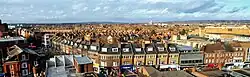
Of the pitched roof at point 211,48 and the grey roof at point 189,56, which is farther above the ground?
the pitched roof at point 211,48

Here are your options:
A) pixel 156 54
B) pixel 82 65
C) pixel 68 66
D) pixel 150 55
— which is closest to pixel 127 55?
pixel 150 55

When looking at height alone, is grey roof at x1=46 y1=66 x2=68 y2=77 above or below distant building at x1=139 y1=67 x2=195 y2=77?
below

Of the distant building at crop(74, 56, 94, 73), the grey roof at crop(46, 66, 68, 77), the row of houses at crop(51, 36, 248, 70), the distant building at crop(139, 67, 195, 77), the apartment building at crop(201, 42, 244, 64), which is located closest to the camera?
the distant building at crop(139, 67, 195, 77)

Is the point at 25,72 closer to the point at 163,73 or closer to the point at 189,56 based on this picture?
the point at 163,73

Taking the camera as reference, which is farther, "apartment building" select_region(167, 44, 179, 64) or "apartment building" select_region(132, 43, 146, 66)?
"apartment building" select_region(167, 44, 179, 64)

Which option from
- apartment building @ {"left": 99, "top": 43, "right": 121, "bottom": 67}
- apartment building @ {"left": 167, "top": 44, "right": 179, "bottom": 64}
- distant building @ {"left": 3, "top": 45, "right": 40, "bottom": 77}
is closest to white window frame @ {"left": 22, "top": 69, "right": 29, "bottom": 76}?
distant building @ {"left": 3, "top": 45, "right": 40, "bottom": 77}

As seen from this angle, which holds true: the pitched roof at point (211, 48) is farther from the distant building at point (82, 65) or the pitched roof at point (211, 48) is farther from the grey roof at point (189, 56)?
the distant building at point (82, 65)

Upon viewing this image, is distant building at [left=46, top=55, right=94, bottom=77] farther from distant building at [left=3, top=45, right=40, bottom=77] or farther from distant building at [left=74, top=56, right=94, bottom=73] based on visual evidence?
distant building at [left=3, top=45, right=40, bottom=77]

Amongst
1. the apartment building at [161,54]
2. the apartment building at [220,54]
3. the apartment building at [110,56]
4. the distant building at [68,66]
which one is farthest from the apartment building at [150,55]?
the distant building at [68,66]
